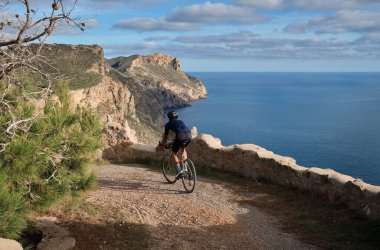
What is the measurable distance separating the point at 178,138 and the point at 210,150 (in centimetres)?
296

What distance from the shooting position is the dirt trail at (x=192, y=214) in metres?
7.89

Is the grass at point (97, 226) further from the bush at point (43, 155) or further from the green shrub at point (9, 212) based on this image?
the green shrub at point (9, 212)

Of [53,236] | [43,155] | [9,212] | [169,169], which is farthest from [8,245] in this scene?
[169,169]

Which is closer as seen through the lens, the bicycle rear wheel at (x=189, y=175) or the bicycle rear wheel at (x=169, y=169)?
the bicycle rear wheel at (x=189, y=175)

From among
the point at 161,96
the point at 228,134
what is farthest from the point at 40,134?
the point at 161,96

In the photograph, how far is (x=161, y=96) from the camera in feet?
568

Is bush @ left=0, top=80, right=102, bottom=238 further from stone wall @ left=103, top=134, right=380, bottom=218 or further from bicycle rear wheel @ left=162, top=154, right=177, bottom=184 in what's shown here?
stone wall @ left=103, top=134, right=380, bottom=218

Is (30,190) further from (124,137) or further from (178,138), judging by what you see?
(124,137)

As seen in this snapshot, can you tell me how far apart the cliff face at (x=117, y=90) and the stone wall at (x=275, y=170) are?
313cm

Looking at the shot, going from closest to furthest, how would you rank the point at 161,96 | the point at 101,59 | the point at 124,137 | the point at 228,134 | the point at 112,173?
the point at 112,173 → the point at 124,137 → the point at 101,59 → the point at 228,134 → the point at 161,96

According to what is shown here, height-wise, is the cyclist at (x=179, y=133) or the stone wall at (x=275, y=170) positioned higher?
A: the cyclist at (x=179, y=133)

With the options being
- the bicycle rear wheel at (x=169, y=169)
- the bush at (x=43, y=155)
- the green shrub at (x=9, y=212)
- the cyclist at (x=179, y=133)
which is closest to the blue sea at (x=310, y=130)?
the bicycle rear wheel at (x=169, y=169)

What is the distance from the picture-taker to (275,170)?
1153cm

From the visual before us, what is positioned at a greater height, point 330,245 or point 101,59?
point 101,59
